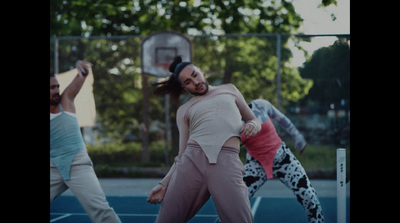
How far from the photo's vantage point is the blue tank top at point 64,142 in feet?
18.0

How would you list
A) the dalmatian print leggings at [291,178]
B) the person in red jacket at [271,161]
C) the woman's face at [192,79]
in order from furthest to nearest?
the person in red jacket at [271,161]
the dalmatian print leggings at [291,178]
the woman's face at [192,79]

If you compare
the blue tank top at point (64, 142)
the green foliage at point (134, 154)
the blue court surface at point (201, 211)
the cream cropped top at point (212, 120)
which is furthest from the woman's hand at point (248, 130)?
the green foliage at point (134, 154)

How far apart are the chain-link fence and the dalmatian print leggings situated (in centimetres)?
540

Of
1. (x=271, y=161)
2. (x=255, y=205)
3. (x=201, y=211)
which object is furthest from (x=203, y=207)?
(x=271, y=161)

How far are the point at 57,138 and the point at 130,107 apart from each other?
24.4 feet

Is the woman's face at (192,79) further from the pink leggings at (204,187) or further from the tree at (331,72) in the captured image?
the tree at (331,72)

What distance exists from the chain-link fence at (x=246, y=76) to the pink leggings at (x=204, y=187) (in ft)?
23.1

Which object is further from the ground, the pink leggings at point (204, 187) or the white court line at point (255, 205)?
the pink leggings at point (204, 187)

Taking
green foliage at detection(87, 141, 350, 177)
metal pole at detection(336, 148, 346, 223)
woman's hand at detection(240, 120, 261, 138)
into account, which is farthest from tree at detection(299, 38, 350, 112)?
woman's hand at detection(240, 120, 261, 138)

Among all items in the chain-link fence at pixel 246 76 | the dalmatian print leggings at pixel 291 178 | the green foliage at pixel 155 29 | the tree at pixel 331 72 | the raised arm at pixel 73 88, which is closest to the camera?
the raised arm at pixel 73 88

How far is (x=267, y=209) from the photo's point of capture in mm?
8742
